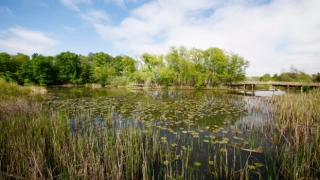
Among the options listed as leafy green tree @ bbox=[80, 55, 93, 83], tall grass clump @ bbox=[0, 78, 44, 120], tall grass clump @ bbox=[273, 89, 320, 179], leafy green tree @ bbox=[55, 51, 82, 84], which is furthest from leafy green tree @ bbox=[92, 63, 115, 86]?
tall grass clump @ bbox=[273, 89, 320, 179]

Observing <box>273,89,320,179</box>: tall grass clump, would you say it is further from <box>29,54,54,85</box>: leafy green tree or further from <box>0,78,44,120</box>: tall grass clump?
<box>29,54,54,85</box>: leafy green tree

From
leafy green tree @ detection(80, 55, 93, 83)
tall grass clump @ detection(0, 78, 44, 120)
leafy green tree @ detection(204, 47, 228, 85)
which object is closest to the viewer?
tall grass clump @ detection(0, 78, 44, 120)

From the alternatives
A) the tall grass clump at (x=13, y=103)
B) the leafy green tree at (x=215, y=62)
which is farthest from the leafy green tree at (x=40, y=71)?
the leafy green tree at (x=215, y=62)

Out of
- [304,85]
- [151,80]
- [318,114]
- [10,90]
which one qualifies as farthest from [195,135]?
[151,80]

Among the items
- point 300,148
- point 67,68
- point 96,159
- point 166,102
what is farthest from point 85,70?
point 300,148

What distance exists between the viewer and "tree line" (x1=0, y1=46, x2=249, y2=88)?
48.8 meters

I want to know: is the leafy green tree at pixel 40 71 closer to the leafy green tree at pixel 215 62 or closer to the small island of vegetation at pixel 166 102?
the small island of vegetation at pixel 166 102

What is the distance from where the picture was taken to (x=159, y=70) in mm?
47375

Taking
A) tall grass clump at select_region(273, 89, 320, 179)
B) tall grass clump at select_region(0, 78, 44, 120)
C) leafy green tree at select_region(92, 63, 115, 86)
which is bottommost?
tall grass clump at select_region(273, 89, 320, 179)

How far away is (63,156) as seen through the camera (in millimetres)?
3883

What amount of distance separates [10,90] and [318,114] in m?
22.9

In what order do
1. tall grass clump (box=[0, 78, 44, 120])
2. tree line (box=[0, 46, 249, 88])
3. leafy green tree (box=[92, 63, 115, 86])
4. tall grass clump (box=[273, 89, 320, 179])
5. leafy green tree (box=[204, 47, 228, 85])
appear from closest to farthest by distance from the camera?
tall grass clump (box=[273, 89, 320, 179]) < tall grass clump (box=[0, 78, 44, 120]) < tree line (box=[0, 46, 249, 88]) < leafy green tree (box=[204, 47, 228, 85]) < leafy green tree (box=[92, 63, 115, 86])

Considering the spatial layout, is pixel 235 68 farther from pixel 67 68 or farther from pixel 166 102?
pixel 67 68

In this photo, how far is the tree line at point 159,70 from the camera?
160 feet
